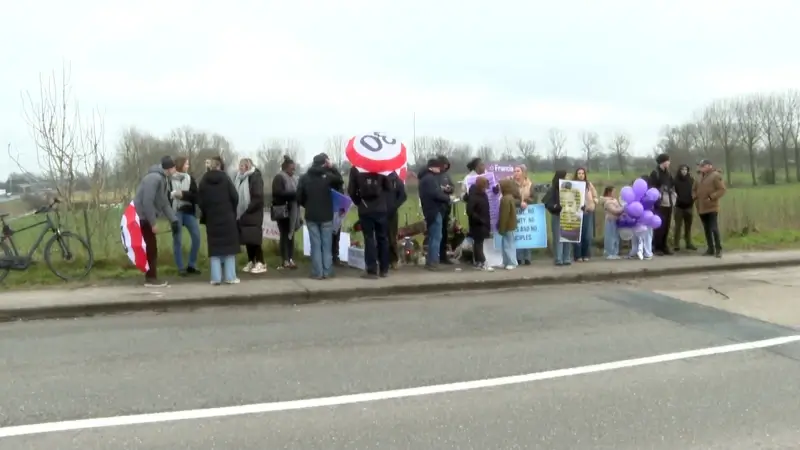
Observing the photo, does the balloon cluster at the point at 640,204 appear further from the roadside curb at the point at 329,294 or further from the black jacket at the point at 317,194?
the black jacket at the point at 317,194

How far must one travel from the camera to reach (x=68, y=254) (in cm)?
1065

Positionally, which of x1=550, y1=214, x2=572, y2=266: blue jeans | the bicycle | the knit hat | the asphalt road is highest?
the knit hat

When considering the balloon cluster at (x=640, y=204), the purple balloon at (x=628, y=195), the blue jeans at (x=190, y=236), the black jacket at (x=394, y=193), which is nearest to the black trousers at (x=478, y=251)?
the black jacket at (x=394, y=193)

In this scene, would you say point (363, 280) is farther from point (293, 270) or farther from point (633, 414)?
point (633, 414)

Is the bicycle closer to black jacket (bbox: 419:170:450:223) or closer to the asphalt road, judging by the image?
the asphalt road

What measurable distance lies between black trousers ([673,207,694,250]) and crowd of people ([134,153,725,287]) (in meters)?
1.85

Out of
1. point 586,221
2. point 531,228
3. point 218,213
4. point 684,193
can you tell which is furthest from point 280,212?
point 684,193

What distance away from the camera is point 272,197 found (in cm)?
1131

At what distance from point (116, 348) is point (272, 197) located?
4.74 metres

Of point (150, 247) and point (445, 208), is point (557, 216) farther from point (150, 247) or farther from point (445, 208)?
point (150, 247)

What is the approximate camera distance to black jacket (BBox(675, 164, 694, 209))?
14258mm

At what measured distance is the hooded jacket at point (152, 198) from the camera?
977 cm

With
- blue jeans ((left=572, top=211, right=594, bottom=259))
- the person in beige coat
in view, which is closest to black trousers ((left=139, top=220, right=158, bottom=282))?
the person in beige coat

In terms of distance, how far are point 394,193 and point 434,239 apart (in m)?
1.35
